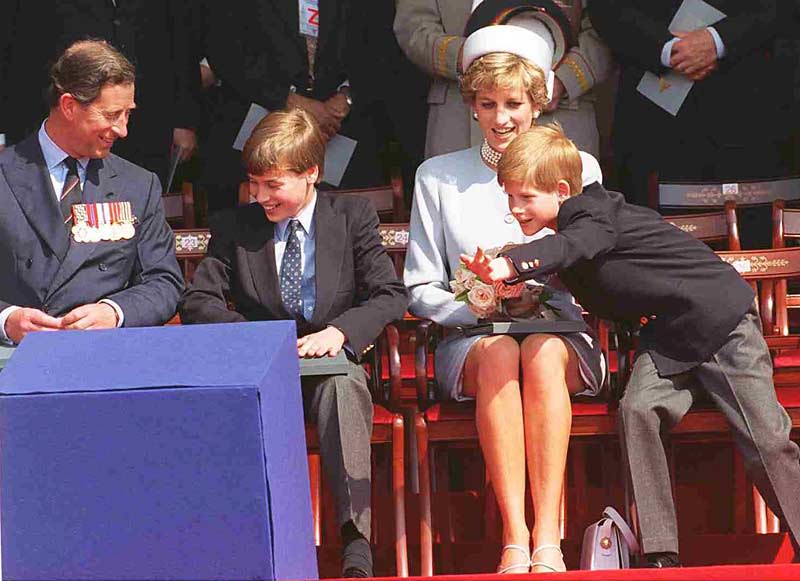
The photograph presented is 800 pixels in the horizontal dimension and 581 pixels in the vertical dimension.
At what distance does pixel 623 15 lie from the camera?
5.80 metres

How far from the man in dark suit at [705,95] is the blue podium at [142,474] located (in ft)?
10.4

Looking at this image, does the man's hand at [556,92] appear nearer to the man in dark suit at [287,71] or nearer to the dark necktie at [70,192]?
the man in dark suit at [287,71]

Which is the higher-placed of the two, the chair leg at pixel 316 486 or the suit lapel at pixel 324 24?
the suit lapel at pixel 324 24

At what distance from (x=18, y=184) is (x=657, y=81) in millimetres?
2445

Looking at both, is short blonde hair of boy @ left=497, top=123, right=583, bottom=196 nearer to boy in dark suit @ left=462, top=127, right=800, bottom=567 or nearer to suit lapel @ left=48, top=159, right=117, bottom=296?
boy in dark suit @ left=462, top=127, right=800, bottom=567

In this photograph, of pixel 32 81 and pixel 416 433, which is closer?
pixel 416 433

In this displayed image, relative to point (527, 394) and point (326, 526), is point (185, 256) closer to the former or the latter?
point (326, 526)

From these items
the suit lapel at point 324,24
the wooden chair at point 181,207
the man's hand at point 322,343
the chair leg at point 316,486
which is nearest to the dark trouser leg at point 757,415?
the man's hand at point 322,343

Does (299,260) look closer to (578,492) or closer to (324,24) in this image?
(578,492)


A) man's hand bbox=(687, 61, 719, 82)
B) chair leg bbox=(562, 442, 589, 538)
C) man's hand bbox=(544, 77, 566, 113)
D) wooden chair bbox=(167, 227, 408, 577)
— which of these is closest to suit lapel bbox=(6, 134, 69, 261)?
wooden chair bbox=(167, 227, 408, 577)

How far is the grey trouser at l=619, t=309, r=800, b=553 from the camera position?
4375 millimetres

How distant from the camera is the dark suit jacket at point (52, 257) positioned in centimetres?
473

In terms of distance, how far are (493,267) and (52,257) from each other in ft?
4.50

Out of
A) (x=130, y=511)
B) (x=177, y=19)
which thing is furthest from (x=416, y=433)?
(x=177, y=19)
